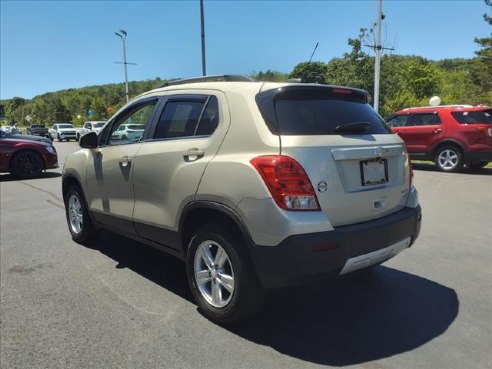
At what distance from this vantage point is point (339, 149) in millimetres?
3131

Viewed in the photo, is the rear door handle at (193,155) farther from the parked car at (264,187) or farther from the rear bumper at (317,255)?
the rear bumper at (317,255)

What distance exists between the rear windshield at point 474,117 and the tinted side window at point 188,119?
10.4m

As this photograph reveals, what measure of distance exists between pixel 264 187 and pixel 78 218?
355 cm

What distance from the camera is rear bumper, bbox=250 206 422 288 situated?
2.86 metres

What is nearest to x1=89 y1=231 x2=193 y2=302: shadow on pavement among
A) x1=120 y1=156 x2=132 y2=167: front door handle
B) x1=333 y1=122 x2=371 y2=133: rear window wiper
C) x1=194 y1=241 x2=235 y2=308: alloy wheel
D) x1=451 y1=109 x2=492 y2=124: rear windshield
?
x1=194 y1=241 x2=235 y2=308: alloy wheel

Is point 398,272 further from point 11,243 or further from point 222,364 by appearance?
point 11,243

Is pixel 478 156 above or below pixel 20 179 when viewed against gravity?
above

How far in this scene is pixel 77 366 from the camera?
9.42 feet

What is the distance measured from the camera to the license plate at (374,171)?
3301 mm

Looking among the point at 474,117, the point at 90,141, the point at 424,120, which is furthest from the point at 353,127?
the point at 424,120

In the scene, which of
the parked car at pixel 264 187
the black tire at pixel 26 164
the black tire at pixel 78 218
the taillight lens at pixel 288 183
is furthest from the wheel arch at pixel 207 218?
the black tire at pixel 26 164

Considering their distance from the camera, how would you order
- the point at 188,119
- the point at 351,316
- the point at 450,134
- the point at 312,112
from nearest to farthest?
1. the point at 312,112
2. the point at 351,316
3. the point at 188,119
4. the point at 450,134

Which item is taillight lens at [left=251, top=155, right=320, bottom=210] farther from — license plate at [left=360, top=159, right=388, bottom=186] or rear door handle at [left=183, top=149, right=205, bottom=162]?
rear door handle at [left=183, top=149, right=205, bottom=162]

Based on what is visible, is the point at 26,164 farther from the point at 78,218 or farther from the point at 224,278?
the point at 224,278
